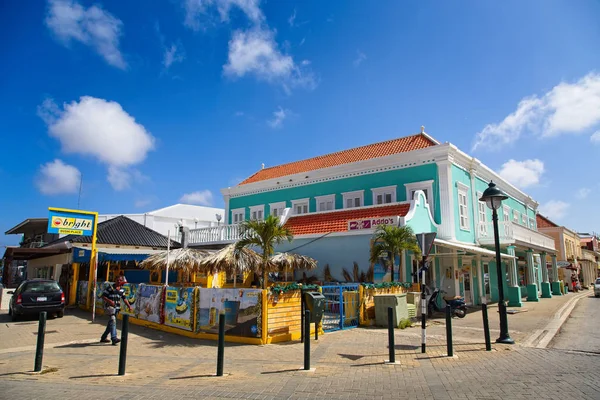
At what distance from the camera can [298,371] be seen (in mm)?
7332

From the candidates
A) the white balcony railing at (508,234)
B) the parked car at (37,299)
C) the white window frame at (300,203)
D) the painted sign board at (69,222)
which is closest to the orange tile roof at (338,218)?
the white window frame at (300,203)

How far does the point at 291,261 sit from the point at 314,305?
19.6 feet

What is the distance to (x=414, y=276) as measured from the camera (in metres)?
16.9

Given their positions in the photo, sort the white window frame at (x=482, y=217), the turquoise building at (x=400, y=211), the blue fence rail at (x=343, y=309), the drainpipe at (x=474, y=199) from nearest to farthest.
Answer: the blue fence rail at (x=343, y=309)
the turquoise building at (x=400, y=211)
the drainpipe at (x=474, y=199)
the white window frame at (x=482, y=217)

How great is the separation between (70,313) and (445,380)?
52.9 feet

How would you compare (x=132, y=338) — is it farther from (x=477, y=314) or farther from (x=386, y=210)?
(x=477, y=314)

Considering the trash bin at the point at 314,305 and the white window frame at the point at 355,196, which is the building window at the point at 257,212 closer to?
the white window frame at the point at 355,196

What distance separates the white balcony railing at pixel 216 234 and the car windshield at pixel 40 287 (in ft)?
28.1

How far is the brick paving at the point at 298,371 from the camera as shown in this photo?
6098mm

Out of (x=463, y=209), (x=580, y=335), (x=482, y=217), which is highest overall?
(x=463, y=209)

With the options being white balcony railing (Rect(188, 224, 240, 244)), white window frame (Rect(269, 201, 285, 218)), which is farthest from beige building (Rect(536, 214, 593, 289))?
white balcony railing (Rect(188, 224, 240, 244))

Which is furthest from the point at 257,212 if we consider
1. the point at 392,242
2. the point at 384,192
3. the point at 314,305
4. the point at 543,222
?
the point at 543,222

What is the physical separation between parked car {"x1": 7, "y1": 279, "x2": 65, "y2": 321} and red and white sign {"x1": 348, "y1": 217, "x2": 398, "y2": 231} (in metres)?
11.9

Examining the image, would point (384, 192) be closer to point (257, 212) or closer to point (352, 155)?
point (352, 155)
